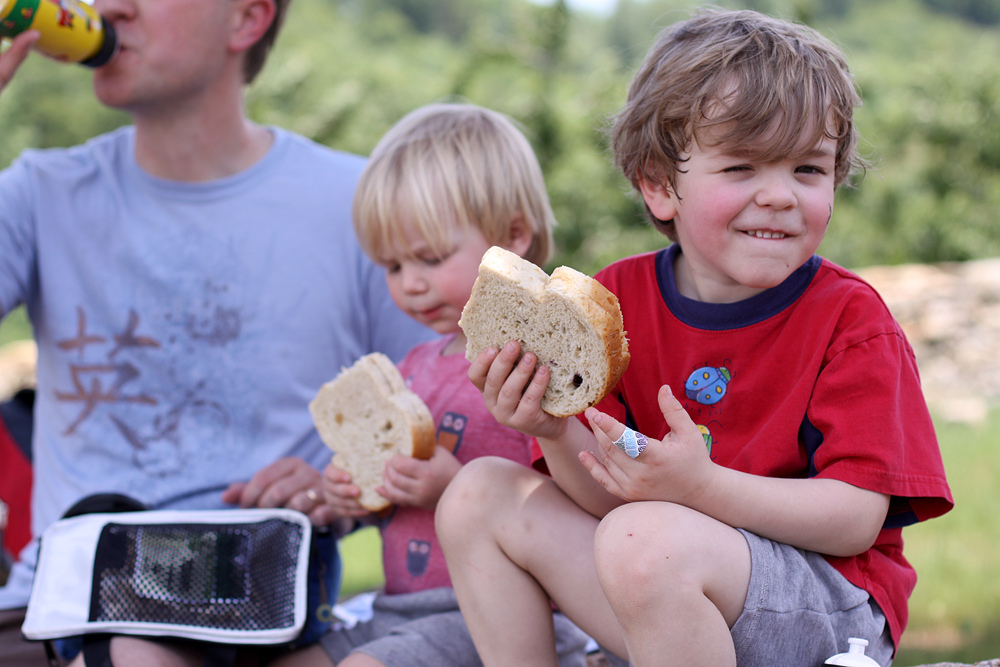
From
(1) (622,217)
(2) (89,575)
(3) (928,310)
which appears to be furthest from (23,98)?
(2) (89,575)

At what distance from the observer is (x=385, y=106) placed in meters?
15.4

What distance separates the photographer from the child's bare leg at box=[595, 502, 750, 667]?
147 cm

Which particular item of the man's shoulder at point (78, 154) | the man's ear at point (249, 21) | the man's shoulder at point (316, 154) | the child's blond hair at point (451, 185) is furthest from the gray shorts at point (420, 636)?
the man's ear at point (249, 21)

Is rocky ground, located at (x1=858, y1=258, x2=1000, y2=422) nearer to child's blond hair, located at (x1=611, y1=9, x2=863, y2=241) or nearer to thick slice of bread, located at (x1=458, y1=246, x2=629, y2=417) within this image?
child's blond hair, located at (x1=611, y1=9, x2=863, y2=241)

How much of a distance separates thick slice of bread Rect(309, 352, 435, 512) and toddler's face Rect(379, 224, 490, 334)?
193 mm

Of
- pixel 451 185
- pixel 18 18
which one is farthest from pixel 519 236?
pixel 18 18

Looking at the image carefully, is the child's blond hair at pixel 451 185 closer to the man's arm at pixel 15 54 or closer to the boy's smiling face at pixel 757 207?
the boy's smiling face at pixel 757 207

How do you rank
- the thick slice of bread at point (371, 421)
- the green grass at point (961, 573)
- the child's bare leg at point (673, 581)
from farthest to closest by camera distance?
the green grass at point (961, 573), the thick slice of bread at point (371, 421), the child's bare leg at point (673, 581)

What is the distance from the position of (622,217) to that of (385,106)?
6.70 m

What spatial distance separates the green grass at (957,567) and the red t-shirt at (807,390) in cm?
204

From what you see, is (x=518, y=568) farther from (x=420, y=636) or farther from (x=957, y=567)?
(x=957, y=567)

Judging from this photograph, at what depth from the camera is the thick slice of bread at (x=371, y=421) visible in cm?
226

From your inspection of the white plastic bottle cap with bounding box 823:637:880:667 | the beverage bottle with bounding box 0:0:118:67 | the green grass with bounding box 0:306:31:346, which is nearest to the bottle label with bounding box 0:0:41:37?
the beverage bottle with bounding box 0:0:118:67

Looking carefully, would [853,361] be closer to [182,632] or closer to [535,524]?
[535,524]
